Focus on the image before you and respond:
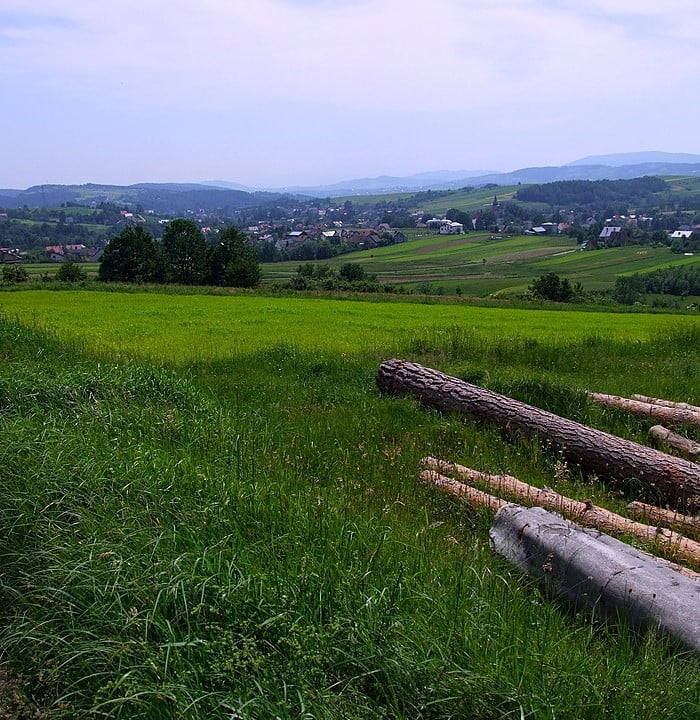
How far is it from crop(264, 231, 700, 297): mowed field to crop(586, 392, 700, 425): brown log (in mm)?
60355

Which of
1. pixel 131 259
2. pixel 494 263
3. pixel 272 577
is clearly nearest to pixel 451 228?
pixel 494 263

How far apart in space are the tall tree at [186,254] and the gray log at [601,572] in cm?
5038

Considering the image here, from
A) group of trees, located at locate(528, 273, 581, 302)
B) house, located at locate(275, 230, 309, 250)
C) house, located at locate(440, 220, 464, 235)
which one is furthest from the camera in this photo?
house, located at locate(440, 220, 464, 235)

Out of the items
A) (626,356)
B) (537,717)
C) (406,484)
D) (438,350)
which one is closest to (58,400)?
(406,484)

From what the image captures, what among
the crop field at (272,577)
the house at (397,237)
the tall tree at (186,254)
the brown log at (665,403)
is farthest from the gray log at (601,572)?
the house at (397,237)

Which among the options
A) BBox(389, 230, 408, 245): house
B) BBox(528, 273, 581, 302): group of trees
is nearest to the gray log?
BBox(528, 273, 581, 302): group of trees

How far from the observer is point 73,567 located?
404cm

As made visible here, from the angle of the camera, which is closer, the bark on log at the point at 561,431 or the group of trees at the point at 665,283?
the bark on log at the point at 561,431

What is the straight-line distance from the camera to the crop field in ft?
9.89

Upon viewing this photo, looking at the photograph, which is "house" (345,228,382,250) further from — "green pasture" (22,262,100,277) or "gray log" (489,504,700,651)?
"gray log" (489,504,700,651)

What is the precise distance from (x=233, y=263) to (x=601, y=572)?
49.1m

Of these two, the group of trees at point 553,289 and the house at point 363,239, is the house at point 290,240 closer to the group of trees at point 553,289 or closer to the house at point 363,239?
the house at point 363,239

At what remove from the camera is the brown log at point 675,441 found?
857 cm

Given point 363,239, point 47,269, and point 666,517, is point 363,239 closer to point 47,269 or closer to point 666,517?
point 47,269
